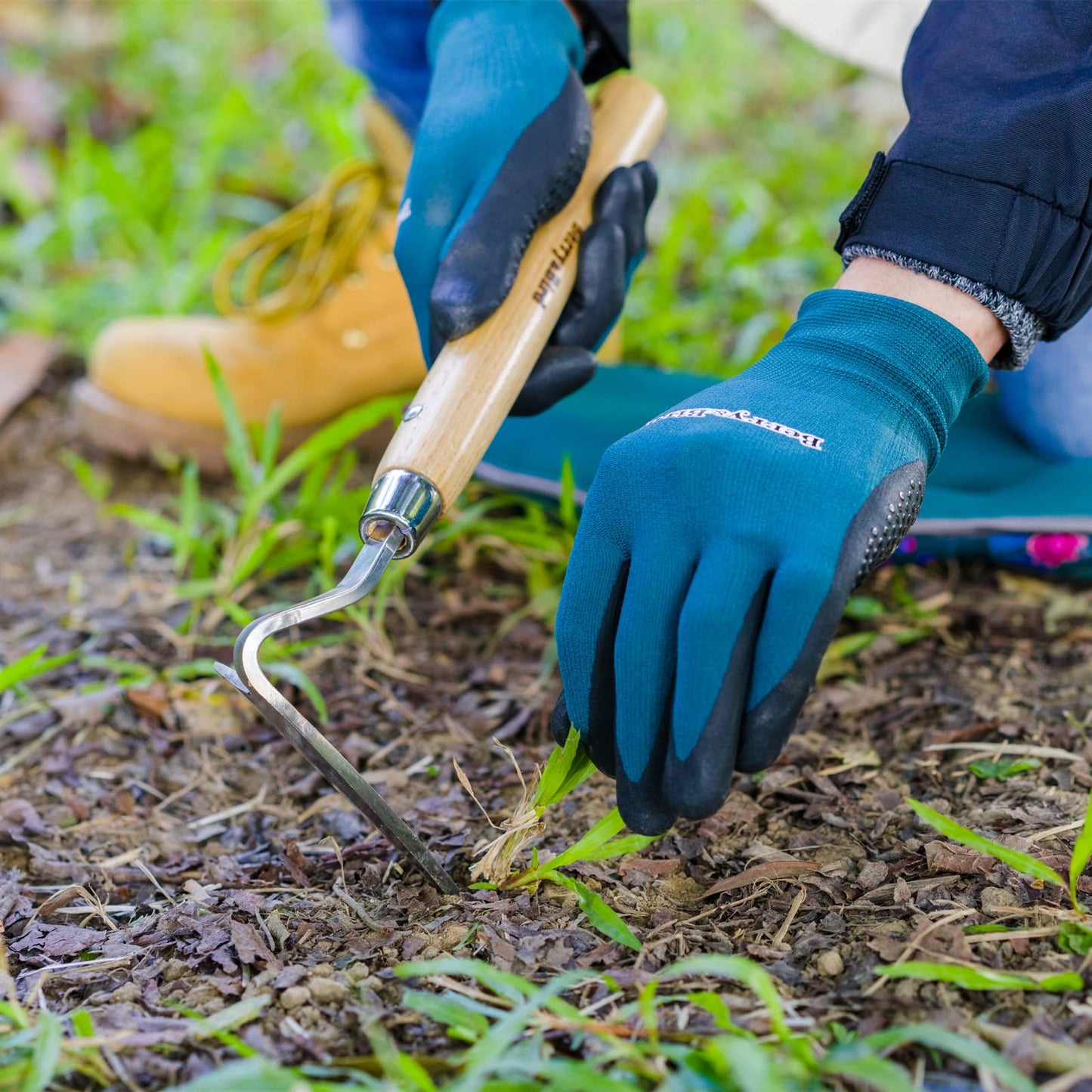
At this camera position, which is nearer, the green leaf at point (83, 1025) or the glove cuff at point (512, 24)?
the green leaf at point (83, 1025)

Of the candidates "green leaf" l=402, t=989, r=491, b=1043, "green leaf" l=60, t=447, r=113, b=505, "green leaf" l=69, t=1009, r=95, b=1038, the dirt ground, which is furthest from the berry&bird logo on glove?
"green leaf" l=60, t=447, r=113, b=505

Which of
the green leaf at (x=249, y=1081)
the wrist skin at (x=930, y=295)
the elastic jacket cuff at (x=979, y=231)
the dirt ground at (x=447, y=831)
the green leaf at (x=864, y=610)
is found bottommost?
the dirt ground at (x=447, y=831)

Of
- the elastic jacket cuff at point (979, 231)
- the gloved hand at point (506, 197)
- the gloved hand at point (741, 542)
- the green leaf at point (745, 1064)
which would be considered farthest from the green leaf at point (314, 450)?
the green leaf at point (745, 1064)

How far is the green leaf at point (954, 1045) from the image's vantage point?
766mm

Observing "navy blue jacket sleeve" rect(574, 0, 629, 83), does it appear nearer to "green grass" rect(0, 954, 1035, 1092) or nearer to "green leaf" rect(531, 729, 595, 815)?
"green leaf" rect(531, 729, 595, 815)

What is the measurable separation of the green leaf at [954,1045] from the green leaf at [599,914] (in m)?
0.24

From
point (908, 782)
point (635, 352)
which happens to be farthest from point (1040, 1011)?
point (635, 352)

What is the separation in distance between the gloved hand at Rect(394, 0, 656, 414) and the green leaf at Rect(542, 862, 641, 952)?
58cm

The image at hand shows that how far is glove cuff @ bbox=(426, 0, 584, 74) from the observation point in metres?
1.42

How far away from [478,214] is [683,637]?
2.02 ft

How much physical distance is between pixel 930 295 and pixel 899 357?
3.9 inches

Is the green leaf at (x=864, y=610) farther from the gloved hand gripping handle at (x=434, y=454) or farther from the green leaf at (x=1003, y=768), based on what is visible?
the gloved hand gripping handle at (x=434, y=454)

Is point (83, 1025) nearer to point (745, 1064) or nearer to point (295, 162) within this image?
point (745, 1064)

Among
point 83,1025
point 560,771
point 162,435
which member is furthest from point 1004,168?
point 162,435
